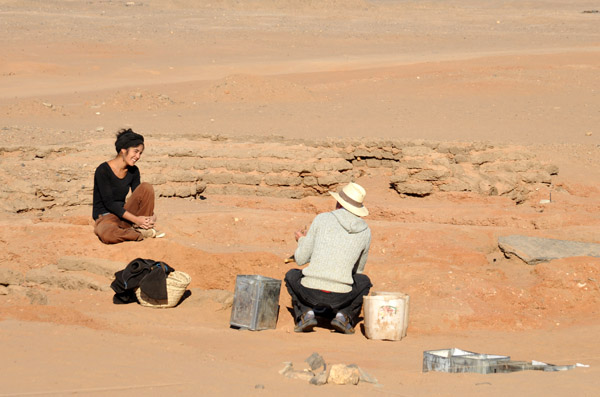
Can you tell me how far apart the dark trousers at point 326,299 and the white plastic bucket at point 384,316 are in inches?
5.0

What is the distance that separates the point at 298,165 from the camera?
11719 mm

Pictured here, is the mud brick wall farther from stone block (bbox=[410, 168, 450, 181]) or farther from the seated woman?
the seated woman

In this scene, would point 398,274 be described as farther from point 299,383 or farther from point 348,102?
point 348,102

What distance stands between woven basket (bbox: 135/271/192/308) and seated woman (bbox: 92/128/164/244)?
2.99 feet

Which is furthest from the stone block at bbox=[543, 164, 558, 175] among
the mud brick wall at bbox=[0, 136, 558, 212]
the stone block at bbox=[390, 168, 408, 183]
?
the stone block at bbox=[390, 168, 408, 183]

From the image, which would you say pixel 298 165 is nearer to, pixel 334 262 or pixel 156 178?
pixel 156 178

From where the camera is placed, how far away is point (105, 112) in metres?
21.7

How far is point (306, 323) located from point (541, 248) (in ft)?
10.2

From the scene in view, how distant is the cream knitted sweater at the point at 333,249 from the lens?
6449 millimetres

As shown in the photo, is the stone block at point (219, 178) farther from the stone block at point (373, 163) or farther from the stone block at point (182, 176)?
the stone block at point (373, 163)

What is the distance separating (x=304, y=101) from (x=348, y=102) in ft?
3.93

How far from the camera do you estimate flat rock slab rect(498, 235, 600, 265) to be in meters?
8.25

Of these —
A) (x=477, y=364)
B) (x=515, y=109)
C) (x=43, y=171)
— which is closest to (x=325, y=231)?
(x=477, y=364)

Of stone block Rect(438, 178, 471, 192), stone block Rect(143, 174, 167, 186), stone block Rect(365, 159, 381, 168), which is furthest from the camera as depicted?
stone block Rect(365, 159, 381, 168)
